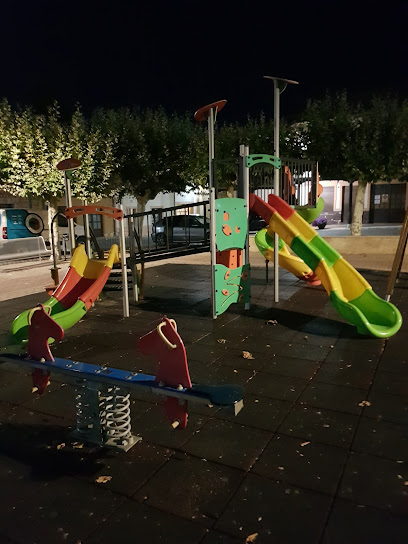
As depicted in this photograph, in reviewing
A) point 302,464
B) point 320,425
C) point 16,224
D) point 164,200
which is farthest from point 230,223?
point 164,200

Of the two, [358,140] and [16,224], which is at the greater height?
[358,140]

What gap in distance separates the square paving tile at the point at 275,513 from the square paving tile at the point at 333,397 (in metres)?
1.22

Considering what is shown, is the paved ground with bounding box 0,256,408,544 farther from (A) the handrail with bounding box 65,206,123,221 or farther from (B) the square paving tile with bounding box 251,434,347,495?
(A) the handrail with bounding box 65,206,123,221

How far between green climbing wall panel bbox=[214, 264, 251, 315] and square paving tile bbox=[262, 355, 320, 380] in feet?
Result: 5.96

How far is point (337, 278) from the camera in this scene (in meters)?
6.23

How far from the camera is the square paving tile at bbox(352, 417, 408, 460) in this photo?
2.93 m

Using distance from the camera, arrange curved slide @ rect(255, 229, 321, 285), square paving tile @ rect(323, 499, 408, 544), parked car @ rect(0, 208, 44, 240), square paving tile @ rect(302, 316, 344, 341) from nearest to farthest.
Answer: square paving tile @ rect(323, 499, 408, 544), square paving tile @ rect(302, 316, 344, 341), curved slide @ rect(255, 229, 321, 285), parked car @ rect(0, 208, 44, 240)

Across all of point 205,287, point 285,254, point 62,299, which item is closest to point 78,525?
point 62,299

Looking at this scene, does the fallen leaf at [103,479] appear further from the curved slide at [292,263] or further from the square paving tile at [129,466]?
the curved slide at [292,263]

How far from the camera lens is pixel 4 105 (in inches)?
633

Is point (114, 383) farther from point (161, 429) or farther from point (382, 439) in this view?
point (382, 439)

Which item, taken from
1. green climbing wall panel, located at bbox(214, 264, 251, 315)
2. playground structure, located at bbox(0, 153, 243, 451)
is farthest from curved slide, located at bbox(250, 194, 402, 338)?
playground structure, located at bbox(0, 153, 243, 451)

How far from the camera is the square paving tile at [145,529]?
85.7 inches

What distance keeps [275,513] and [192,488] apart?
515 mm
